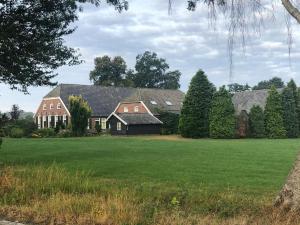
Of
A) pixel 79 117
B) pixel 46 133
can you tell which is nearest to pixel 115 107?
→ pixel 79 117

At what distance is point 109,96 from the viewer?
81.8m

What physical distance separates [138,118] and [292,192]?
59444 mm

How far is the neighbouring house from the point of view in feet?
220

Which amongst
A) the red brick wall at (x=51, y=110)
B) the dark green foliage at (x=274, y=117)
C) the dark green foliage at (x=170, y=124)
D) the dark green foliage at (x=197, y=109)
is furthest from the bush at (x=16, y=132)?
the dark green foliage at (x=274, y=117)

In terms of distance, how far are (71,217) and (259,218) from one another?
10.3 feet

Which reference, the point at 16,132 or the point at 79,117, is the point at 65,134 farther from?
the point at 16,132

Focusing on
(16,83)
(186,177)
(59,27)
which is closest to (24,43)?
(59,27)

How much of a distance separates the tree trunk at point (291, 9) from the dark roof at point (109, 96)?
64522 millimetres

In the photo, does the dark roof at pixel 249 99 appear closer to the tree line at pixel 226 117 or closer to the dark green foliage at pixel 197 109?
the tree line at pixel 226 117

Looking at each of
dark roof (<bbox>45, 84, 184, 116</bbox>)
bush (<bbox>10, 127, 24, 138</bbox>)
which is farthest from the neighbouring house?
bush (<bbox>10, 127, 24, 138</bbox>)

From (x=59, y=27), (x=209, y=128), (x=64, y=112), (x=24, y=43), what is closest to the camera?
(x=24, y=43)

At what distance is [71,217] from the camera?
814cm

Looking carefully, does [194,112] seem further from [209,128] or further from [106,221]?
[106,221]

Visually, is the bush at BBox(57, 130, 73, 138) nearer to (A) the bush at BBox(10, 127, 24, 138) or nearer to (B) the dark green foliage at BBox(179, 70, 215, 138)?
(A) the bush at BBox(10, 127, 24, 138)
